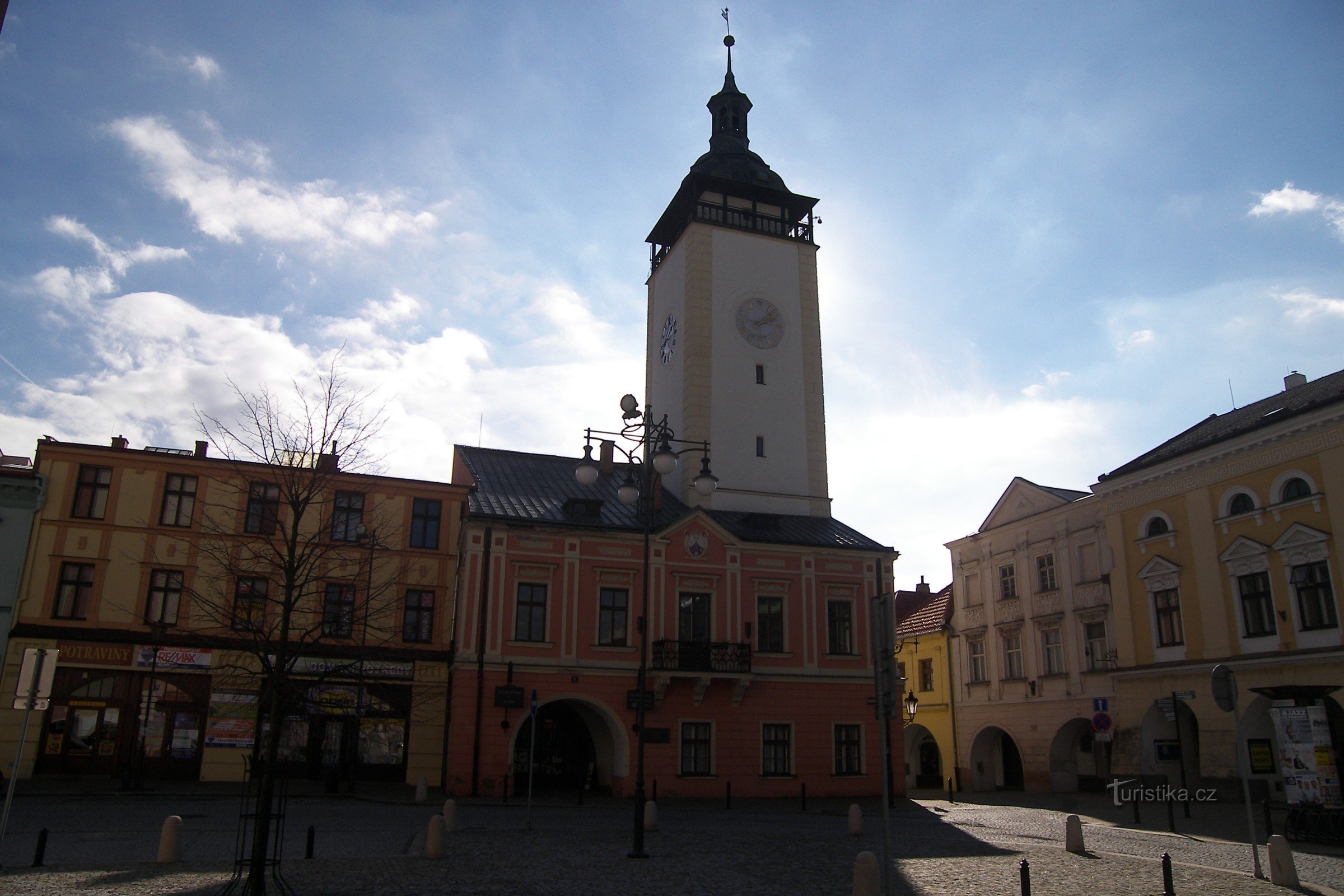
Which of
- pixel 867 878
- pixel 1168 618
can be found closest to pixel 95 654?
pixel 867 878

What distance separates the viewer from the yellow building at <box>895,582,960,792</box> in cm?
4309

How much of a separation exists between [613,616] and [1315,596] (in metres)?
20.6

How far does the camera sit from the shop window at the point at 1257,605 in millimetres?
28281

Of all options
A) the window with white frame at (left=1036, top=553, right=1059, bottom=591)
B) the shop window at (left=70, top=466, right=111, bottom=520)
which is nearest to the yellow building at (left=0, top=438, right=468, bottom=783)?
the shop window at (left=70, top=466, right=111, bottom=520)

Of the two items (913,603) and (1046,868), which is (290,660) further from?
(913,603)

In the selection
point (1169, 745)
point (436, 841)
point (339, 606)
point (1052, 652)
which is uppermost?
point (1052, 652)

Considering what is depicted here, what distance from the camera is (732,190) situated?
135 ft

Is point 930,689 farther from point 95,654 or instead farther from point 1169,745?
point 95,654

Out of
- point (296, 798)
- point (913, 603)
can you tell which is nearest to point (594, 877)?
point (296, 798)

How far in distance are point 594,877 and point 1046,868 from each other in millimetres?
7552

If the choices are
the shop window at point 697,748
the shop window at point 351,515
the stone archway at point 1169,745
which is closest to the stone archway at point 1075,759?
the stone archway at point 1169,745

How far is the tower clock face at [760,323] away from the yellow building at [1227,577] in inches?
544

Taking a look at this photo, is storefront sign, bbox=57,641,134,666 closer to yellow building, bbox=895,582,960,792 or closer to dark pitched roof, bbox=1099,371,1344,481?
yellow building, bbox=895,582,960,792

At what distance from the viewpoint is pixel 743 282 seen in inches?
1580
